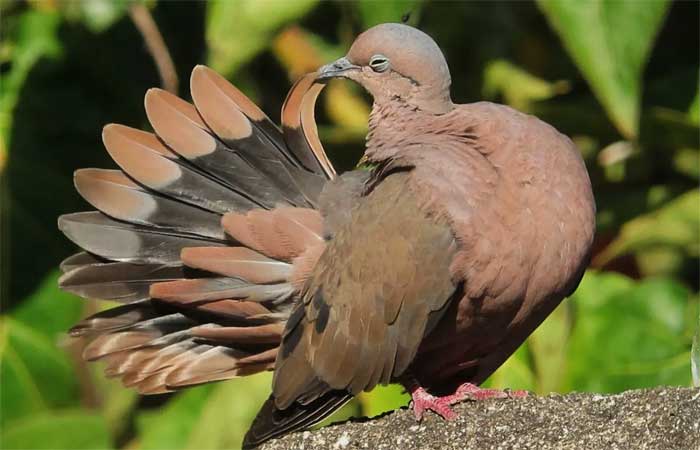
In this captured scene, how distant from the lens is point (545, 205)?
2369 millimetres

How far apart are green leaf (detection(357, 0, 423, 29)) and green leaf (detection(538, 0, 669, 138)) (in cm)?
31

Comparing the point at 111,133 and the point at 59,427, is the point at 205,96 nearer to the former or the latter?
the point at 111,133

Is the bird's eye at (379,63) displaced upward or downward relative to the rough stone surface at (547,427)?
upward

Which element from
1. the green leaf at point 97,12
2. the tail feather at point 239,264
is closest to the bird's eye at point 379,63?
the tail feather at point 239,264

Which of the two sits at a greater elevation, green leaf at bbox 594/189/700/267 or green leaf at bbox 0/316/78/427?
green leaf at bbox 0/316/78/427

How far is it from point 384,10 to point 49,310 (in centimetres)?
149

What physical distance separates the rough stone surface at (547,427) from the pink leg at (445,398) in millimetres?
27

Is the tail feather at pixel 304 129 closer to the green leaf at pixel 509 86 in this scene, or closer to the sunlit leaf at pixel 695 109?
the green leaf at pixel 509 86

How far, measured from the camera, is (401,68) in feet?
8.63

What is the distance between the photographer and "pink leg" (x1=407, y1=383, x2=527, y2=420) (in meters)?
2.24

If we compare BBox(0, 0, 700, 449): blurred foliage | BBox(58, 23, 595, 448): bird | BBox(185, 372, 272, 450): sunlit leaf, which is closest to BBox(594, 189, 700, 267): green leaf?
BBox(0, 0, 700, 449): blurred foliage

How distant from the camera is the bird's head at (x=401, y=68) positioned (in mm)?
2609

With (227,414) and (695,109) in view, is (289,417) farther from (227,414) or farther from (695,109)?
(695,109)

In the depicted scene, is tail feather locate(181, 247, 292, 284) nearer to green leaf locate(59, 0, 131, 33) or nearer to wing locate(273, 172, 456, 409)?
wing locate(273, 172, 456, 409)
